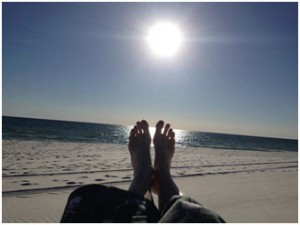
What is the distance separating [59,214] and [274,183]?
3.68 m

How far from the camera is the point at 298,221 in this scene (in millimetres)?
3133

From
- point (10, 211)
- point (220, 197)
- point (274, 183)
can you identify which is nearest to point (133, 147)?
point (220, 197)

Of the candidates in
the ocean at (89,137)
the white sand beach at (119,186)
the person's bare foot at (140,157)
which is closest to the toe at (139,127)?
the person's bare foot at (140,157)

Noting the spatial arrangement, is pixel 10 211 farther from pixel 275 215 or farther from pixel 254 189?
pixel 254 189

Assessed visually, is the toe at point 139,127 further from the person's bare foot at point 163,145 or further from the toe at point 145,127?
the person's bare foot at point 163,145

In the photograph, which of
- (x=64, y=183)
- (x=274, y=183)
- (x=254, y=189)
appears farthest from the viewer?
(x=274, y=183)

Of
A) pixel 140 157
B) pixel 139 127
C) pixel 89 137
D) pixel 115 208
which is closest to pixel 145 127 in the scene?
pixel 139 127

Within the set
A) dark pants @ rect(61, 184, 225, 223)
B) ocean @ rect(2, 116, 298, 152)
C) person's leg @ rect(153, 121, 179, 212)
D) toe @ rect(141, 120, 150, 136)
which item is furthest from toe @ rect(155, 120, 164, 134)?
ocean @ rect(2, 116, 298, 152)

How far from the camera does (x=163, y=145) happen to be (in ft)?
13.9

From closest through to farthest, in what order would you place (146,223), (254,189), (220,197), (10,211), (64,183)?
(146,223)
(10,211)
(220,197)
(64,183)
(254,189)

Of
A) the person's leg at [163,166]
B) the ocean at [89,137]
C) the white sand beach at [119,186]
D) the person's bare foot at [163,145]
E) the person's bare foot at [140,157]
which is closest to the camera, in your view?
the person's leg at [163,166]

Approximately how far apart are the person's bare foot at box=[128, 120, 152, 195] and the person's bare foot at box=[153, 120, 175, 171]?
0.40 feet

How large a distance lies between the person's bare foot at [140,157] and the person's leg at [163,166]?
0.33 feet

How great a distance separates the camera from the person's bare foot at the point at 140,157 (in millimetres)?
2928
